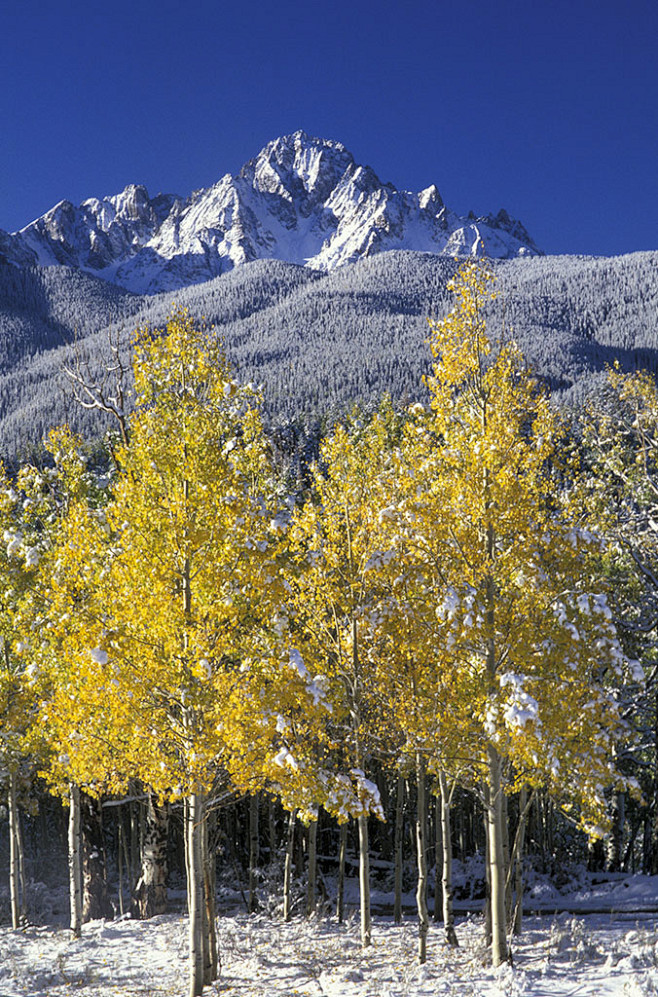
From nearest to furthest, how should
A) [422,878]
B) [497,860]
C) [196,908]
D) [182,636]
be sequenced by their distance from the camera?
[182,636] < [196,908] < [497,860] < [422,878]

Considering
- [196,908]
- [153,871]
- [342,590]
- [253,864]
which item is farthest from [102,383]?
[253,864]

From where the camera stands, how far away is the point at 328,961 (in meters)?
13.2

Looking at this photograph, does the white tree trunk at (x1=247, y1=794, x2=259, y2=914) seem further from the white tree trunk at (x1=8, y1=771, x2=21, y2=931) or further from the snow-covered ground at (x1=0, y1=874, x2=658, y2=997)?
the white tree trunk at (x1=8, y1=771, x2=21, y2=931)

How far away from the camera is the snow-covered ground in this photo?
34.0 ft

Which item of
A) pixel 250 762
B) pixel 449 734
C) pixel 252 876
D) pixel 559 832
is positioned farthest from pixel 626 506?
pixel 559 832

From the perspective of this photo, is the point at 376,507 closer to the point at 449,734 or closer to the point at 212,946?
the point at 449,734

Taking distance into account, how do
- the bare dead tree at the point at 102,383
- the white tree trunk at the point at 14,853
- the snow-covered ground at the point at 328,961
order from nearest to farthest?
the snow-covered ground at the point at 328,961
the bare dead tree at the point at 102,383
the white tree trunk at the point at 14,853

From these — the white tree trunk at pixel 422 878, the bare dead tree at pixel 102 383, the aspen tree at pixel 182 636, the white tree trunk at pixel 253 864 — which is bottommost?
the white tree trunk at pixel 253 864

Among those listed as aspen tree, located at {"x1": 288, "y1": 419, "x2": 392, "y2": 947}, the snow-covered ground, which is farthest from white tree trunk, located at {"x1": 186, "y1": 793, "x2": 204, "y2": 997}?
aspen tree, located at {"x1": 288, "y1": 419, "x2": 392, "y2": 947}

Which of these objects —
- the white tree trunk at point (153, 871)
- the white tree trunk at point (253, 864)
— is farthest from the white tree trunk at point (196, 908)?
the white tree trunk at point (253, 864)

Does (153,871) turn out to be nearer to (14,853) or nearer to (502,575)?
(14,853)

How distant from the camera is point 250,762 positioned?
A: 995cm

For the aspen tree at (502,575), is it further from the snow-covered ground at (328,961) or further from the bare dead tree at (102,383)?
the bare dead tree at (102,383)

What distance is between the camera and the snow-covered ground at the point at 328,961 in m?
10.4
